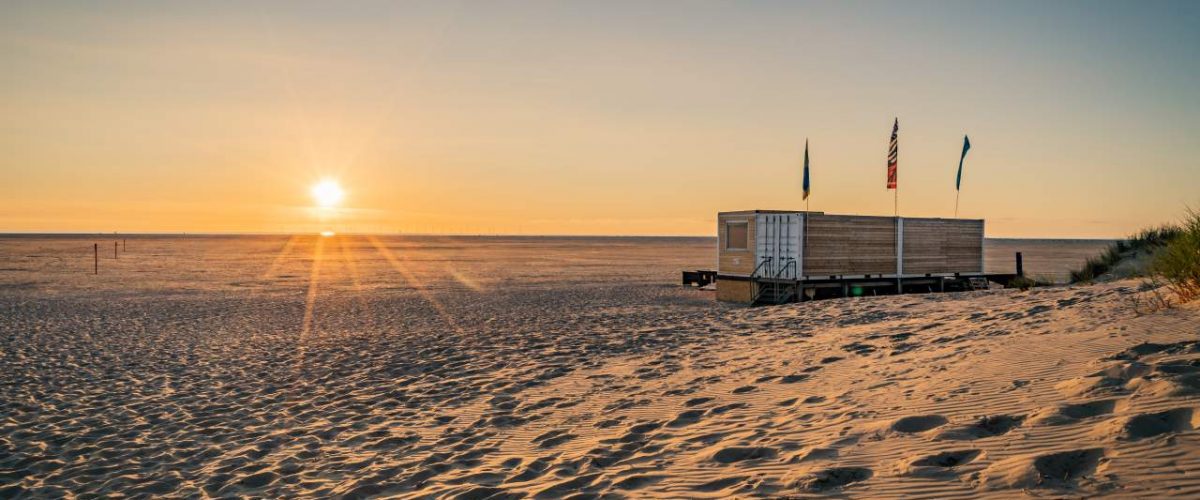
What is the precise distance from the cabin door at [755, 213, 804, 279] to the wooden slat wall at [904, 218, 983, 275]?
440 cm

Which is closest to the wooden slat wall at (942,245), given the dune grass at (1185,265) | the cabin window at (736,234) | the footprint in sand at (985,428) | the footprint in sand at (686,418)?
the cabin window at (736,234)

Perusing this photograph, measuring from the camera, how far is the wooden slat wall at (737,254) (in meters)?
23.9

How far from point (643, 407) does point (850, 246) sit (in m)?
16.7

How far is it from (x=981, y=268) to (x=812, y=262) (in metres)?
7.77

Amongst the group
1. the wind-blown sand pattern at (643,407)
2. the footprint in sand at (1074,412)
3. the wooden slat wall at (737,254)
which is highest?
the wooden slat wall at (737,254)

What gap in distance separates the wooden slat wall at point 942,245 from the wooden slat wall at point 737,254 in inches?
197

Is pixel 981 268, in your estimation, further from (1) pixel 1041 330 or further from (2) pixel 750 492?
(2) pixel 750 492

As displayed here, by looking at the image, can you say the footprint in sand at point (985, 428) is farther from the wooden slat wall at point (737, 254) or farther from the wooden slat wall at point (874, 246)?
the wooden slat wall at point (737, 254)

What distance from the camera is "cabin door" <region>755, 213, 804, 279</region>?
22.0 metres

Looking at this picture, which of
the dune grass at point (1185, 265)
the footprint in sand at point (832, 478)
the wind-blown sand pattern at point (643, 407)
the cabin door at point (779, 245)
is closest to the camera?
the footprint in sand at point (832, 478)

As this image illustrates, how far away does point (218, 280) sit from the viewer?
3453cm

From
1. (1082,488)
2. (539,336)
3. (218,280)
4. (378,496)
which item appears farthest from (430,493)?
(218,280)

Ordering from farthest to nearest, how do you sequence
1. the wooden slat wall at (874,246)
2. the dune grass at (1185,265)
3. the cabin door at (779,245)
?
the wooden slat wall at (874,246), the cabin door at (779,245), the dune grass at (1185,265)

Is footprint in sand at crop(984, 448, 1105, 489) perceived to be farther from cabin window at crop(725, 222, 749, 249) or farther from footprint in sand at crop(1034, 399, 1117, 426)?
cabin window at crop(725, 222, 749, 249)
